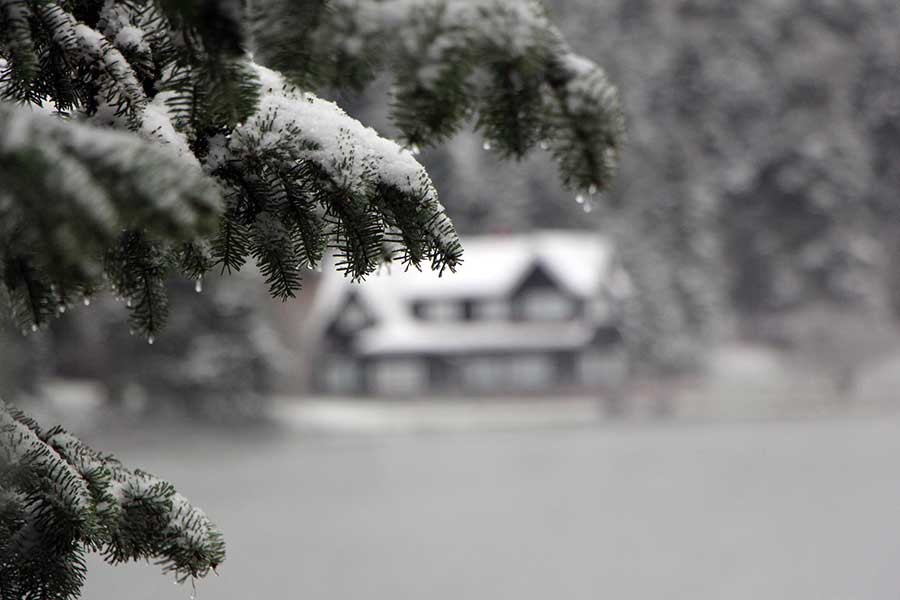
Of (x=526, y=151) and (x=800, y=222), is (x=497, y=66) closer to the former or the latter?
(x=526, y=151)

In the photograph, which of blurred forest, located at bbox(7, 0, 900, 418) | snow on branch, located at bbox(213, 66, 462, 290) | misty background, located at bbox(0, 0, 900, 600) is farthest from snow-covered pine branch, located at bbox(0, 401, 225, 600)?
blurred forest, located at bbox(7, 0, 900, 418)

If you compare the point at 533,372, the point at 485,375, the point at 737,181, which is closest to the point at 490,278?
the point at 485,375

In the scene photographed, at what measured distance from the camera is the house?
111ft

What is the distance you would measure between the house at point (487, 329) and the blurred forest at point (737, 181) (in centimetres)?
136

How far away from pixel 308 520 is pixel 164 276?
20327 millimetres

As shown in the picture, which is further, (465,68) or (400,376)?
(400,376)

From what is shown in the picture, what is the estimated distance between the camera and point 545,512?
21203mm

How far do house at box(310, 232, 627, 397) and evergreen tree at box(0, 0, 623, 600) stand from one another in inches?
1254

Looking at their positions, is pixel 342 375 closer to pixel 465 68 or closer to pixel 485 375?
pixel 485 375

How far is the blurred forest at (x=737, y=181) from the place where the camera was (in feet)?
119

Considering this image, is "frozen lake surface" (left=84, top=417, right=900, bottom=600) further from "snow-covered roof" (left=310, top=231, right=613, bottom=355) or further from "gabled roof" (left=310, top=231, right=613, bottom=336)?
"gabled roof" (left=310, top=231, right=613, bottom=336)

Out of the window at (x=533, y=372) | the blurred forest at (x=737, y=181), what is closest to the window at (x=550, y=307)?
the window at (x=533, y=372)

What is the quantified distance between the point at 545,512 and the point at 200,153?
20.2m

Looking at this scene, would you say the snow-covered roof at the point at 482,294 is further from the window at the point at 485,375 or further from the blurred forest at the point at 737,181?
the blurred forest at the point at 737,181
